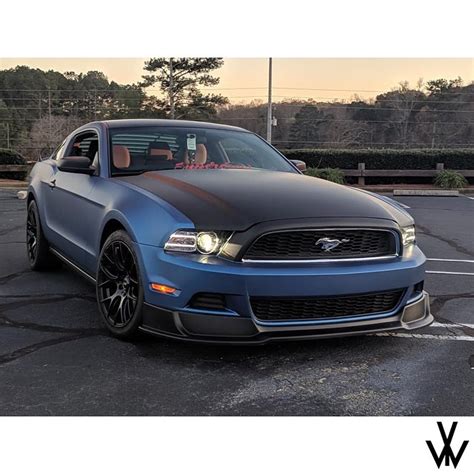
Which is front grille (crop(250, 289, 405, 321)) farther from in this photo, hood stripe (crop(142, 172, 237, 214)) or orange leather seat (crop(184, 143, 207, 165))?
orange leather seat (crop(184, 143, 207, 165))

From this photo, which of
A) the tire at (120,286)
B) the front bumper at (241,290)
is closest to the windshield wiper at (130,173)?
the tire at (120,286)

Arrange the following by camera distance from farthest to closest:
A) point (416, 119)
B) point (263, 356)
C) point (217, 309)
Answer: point (416, 119) → point (263, 356) → point (217, 309)

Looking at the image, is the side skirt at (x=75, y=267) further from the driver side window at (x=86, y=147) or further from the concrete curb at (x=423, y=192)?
the concrete curb at (x=423, y=192)

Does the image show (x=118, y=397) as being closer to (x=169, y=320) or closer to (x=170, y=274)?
(x=169, y=320)

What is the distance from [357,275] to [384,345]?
2.54ft

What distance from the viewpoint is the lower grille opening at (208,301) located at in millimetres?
2971

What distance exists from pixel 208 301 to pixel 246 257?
12.8 inches

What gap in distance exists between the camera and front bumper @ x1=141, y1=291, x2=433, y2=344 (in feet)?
9.74

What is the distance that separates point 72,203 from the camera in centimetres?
443

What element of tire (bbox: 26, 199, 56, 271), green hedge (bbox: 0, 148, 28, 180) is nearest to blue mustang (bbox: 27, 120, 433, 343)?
tire (bbox: 26, 199, 56, 271)

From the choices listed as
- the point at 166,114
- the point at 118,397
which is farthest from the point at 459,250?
the point at 166,114

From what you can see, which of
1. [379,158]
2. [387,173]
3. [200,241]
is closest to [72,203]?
[200,241]

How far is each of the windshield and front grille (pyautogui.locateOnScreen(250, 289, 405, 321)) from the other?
1628mm

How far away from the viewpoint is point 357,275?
307 cm
